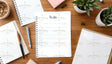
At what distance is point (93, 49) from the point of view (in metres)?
0.70

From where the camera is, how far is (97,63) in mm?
693

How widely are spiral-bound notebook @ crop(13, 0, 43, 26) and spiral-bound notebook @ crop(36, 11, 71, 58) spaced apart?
0.14ft

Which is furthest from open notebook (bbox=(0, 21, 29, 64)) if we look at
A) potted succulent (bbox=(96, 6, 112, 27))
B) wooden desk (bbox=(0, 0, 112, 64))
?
potted succulent (bbox=(96, 6, 112, 27))

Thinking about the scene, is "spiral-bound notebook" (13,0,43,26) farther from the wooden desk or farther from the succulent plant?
the succulent plant

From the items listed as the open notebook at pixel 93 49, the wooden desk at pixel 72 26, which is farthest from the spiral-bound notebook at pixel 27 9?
the open notebook at pixel 93 49

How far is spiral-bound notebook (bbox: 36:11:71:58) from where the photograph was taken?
2.31ft

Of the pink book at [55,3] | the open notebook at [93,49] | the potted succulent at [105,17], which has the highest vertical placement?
the pink book at [55,3]

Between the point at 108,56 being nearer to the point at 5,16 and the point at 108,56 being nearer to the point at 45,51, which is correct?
the point at 45,51

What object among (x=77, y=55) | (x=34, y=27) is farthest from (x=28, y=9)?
(x=77, y=55)

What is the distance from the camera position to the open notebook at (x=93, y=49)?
2.29 feet

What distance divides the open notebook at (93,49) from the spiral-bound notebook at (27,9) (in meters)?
0.35

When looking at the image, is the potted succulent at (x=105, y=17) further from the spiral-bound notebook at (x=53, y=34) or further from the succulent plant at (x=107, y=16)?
the spiral-bound notebook at (x=53, y=34)

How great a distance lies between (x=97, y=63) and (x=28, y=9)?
57 cm

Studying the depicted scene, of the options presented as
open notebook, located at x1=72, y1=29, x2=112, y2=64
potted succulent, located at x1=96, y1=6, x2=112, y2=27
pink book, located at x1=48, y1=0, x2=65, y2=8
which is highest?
pink book, located at x1=48, y1=0, x2=65, y2=8
